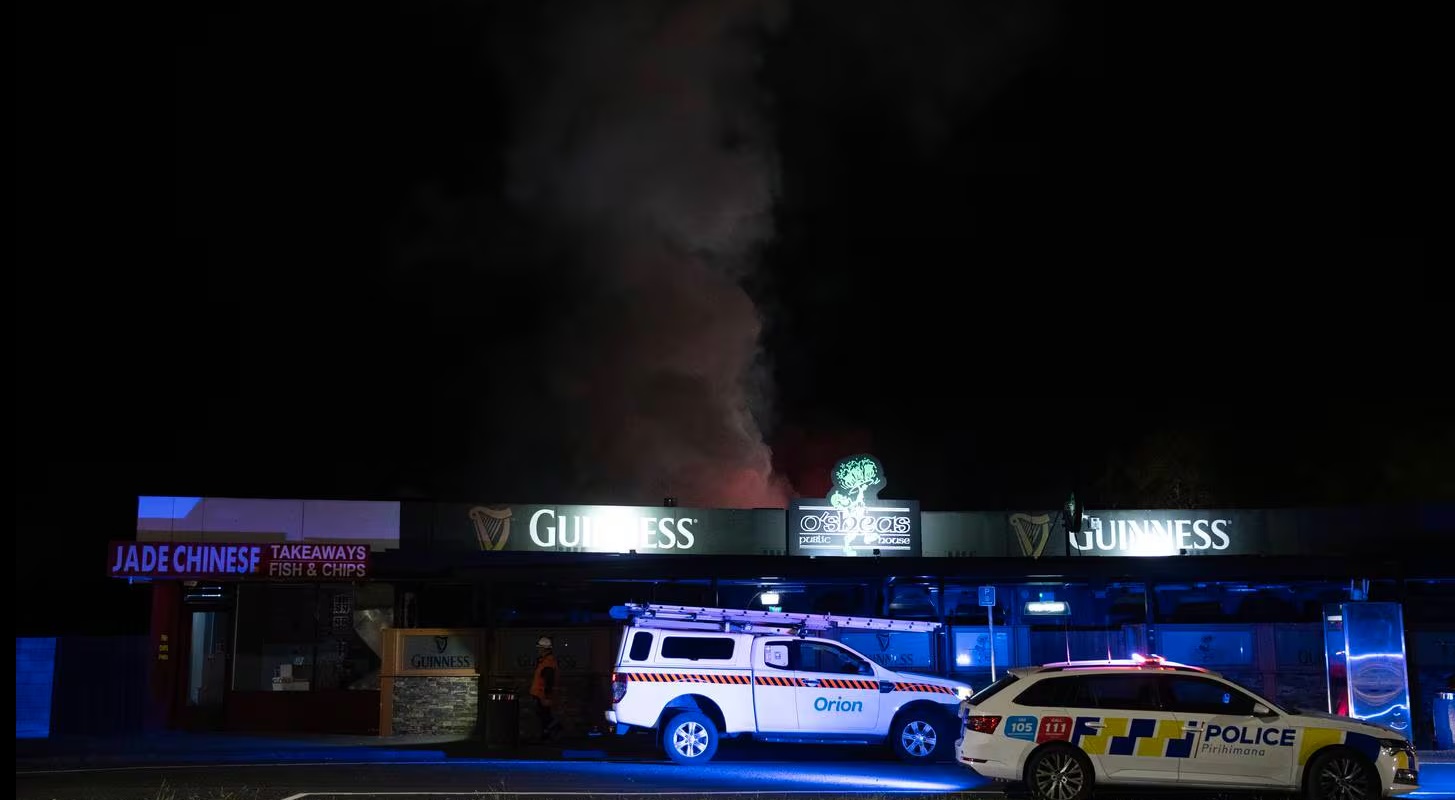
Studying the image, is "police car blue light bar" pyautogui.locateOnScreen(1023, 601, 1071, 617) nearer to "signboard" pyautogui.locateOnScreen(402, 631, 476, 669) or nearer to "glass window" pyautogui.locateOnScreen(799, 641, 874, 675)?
"glass window" pyautogui.locateOnScreen(799, 641, 874, 675)

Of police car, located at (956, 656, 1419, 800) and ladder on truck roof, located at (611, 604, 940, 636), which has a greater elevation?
ladder on truck roof, located at (611, 604, 940, 636)

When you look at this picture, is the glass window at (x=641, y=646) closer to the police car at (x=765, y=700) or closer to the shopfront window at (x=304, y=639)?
the police car at (x=765, y=700)

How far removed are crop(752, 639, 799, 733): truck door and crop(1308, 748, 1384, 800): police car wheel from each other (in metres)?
6.75

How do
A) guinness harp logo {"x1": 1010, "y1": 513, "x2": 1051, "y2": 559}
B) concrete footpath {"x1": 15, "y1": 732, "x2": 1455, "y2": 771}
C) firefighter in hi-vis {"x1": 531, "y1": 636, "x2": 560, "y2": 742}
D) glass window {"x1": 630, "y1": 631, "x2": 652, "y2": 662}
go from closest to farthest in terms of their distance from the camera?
glass window {"x1": 630, "y1": 631, "x2": 652, "y2": 662} → concrete footpath {"x1": 15, "y1": 732, "x2": 1455, "y2": 771} → firefighter in hi-vis {"x1": 531, "y1": 636, "x2": 560, "y2": 742} → guinness harp logo {"x1": 1010, "y1": 513, "x2": 1051, "y2": 559}

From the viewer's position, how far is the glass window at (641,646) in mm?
17516

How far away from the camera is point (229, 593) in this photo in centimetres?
2559

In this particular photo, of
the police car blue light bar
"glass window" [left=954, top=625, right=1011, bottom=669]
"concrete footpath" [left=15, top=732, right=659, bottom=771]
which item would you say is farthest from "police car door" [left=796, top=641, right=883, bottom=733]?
the police car blue light bar

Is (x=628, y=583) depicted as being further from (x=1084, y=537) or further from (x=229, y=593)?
(x=1084, y=537)

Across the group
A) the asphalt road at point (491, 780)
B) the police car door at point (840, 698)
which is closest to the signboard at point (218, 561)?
the asphalt road at point (491, 780)

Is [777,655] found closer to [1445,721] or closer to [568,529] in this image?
[568,529]

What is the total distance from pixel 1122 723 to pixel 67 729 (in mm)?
18243

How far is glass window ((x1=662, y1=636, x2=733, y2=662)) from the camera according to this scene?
17594 millimetres

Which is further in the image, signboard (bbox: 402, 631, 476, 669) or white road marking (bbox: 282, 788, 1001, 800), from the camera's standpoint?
signboard (bbox: 402, 631, 476, 669)

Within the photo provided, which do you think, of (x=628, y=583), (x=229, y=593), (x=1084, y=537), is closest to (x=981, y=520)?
(x=1084, y=537)
